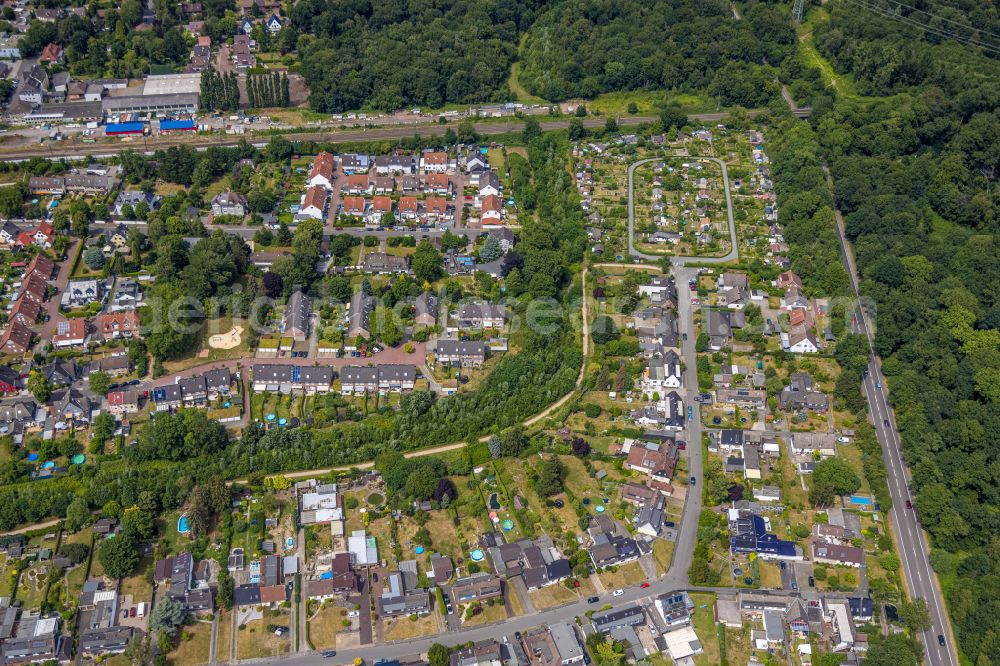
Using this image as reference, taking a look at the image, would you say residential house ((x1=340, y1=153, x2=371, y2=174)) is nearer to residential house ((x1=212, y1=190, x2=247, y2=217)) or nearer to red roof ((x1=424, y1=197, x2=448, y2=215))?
red roof ((x1=424, y1=197, x2=448, y2=215))

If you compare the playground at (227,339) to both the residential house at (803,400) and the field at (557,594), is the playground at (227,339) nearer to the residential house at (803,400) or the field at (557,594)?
the field at (557,594)

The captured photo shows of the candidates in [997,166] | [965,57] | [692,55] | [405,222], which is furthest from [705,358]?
[965,57]

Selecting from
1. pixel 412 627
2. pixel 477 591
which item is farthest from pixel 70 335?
pixel 477 591

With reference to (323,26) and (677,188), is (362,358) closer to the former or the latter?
(677,188)

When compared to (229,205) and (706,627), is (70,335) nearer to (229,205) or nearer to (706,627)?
(229,205)

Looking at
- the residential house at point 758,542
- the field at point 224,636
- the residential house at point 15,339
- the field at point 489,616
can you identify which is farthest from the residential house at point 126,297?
the residential house at point 758,542
